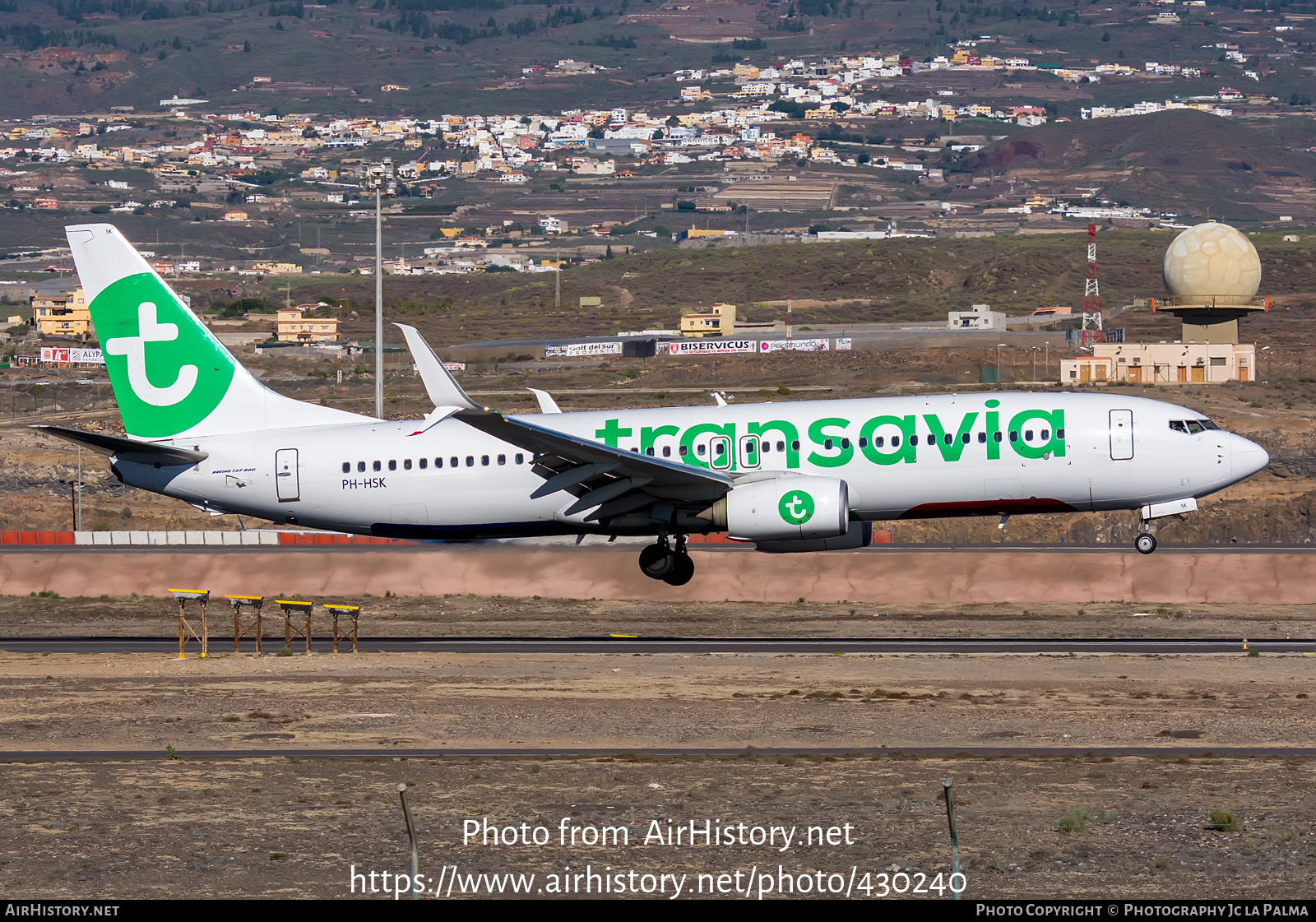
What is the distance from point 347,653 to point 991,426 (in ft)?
58.6

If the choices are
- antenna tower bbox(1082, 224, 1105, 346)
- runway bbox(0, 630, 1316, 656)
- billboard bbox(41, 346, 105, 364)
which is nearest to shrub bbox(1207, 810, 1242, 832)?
runway bbox(0, 630, 1316, 656)

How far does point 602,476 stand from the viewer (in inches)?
1705

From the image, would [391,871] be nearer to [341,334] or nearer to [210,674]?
[210,674]

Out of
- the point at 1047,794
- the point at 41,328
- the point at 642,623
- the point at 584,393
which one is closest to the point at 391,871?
the point at 1047,794

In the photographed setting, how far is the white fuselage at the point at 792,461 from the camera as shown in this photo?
42.9 metres

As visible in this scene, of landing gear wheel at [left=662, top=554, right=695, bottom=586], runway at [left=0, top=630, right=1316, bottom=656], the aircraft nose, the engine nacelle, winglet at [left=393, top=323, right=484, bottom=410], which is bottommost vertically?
runway at [left=0, top=630, right=1316, bottom=656]

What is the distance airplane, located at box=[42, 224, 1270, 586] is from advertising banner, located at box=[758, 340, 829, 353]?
114242 millimetres

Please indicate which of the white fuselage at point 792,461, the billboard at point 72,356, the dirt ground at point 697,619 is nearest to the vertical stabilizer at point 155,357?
the white fuselage at point 792,461

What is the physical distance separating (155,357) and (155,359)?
69 mm

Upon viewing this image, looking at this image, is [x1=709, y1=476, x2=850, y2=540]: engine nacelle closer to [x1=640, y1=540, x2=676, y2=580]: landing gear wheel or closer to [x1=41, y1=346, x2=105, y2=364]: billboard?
[x1=640, y1=540, x2=676, y2=580]: landing gear wheel

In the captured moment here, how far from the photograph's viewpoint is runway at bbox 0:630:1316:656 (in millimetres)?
43531

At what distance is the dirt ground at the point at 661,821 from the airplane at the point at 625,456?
46.4ft

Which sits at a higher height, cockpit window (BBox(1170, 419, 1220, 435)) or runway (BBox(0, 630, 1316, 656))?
cockpit window (BBox(1170, 419, 1220, 435))

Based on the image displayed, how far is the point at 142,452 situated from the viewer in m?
44.8
